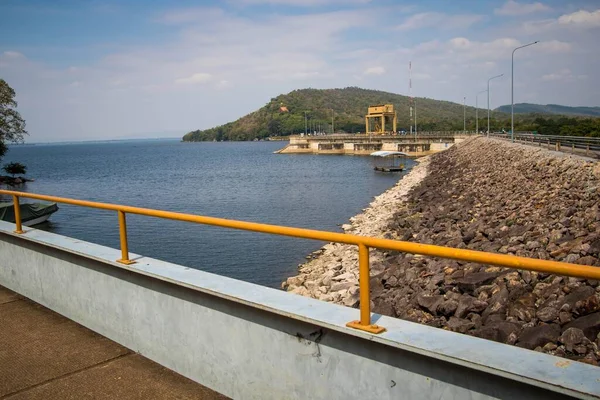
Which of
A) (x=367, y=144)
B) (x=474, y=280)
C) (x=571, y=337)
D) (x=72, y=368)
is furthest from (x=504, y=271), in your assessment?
(x=367, y=144)

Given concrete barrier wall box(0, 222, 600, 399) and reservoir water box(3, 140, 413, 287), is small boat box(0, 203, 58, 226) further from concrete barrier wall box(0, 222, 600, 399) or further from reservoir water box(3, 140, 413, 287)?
concrete barrier wall box(0, 222, 600, 399)

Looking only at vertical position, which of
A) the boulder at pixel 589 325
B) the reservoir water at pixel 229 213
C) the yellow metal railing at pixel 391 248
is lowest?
the reservoir water at pixel 229 213

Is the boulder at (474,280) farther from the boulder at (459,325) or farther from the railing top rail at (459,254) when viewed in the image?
the railing top rail at (459,254)

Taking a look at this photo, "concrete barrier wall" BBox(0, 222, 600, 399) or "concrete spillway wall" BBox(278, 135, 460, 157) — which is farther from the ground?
"concrete barrier wall" BBox(0, 222, 600, 399)

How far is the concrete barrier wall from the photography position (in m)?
2.64

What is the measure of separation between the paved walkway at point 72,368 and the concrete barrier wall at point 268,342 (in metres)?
0.11

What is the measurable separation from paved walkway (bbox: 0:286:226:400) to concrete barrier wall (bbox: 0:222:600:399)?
0.36 ft

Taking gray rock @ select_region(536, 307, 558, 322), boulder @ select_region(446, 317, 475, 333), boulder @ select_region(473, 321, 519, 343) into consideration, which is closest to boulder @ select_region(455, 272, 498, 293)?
boulder @ select_region(446, 317, 475, 333)

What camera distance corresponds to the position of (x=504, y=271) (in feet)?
31.4

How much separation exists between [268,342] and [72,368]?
80.7 inches

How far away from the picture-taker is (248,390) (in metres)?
3.86

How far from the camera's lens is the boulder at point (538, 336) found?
22.3 feet

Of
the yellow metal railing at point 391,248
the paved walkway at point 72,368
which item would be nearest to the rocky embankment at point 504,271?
the yellow metal railing at point 391,248

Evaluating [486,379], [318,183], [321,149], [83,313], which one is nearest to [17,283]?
[83,313]
